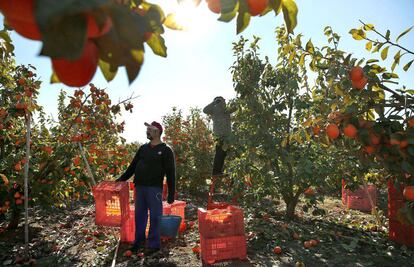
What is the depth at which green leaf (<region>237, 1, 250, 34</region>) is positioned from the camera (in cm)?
83

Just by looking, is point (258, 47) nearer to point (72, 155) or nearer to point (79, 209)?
point (72, 155)

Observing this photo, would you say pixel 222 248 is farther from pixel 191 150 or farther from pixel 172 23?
pixel 191 150

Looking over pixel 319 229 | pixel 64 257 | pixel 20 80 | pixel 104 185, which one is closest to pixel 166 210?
pixel 104 185

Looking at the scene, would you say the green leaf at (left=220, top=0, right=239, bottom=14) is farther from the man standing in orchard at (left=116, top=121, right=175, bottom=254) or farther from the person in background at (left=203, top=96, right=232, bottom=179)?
the person in background at (left=203, top=96, right=232, bottom=179)

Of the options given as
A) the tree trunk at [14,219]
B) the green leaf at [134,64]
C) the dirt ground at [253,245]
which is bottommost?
the dirt ground at [253,245]

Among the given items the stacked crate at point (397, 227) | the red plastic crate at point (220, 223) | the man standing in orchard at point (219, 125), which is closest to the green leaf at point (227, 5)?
the red plastic crate at point (220, 223)

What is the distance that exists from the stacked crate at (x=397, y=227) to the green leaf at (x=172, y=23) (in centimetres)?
392

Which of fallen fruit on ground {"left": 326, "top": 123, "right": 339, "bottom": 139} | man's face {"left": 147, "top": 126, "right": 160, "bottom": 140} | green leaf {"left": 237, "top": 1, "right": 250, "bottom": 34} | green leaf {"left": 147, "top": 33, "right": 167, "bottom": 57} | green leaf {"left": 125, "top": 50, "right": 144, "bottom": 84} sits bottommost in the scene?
fallen fruit on ground {"left": 326, "top": 123, "right": 339, "bottom": 139}

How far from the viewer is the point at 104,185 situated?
419 cm

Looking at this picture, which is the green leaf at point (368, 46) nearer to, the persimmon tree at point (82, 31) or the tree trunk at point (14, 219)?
the persimmon tree at point (82, 31)

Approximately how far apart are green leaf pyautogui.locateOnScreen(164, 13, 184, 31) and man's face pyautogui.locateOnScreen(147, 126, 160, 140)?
11.1 ft

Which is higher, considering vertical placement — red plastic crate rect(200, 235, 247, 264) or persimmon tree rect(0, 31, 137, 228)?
persimmon tree rect(0, 31, 137, 228)

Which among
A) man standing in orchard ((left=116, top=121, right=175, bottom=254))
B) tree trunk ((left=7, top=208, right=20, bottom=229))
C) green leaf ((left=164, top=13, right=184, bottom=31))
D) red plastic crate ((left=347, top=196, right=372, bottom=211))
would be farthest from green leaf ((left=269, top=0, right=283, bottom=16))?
red plastic crate ((left=347, top=196, right=372, bottom=211))

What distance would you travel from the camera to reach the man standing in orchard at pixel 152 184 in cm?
400
